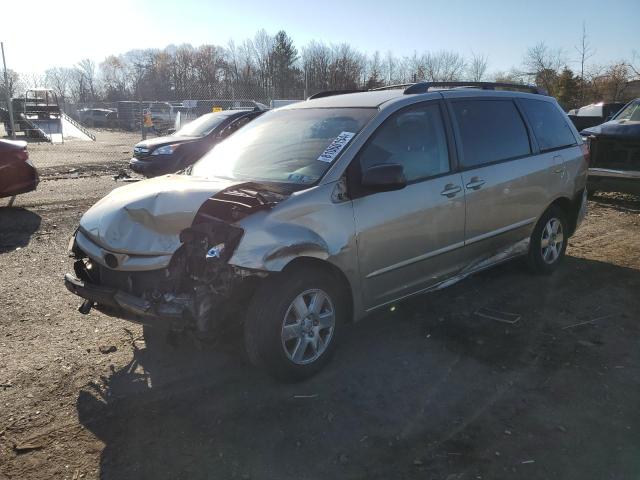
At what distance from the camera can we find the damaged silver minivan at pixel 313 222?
3113 mm

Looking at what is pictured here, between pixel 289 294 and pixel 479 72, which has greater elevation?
pixel 479 72

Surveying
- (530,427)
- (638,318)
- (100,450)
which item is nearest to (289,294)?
(100,450)

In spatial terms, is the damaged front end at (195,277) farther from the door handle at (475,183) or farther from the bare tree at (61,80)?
the bare tree at (61,80)

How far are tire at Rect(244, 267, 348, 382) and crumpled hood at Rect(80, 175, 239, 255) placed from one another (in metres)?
0.71

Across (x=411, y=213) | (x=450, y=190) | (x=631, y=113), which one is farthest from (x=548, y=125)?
(x=631, y=113)

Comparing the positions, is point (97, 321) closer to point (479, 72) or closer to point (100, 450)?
point (100, 450)

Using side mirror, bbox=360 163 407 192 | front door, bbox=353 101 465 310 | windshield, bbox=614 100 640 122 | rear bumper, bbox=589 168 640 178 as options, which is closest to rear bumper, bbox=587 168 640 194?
rear bumper, bbox=589 168 640 178

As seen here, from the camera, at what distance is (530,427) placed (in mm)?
2900

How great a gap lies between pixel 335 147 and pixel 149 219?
1365 millimetres

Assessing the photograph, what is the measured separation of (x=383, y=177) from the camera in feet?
11.2

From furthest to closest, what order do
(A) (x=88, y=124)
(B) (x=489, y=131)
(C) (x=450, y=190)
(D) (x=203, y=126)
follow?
1. (A) (x=88, y=124)
2. (D) (x=203, y=126)
3. (B) (x=489, y=131)
4. (C) (x=450, y=190)

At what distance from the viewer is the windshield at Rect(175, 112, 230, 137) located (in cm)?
1211

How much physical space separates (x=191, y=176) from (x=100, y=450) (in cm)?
214

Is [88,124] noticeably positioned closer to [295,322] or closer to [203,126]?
[203,126]
